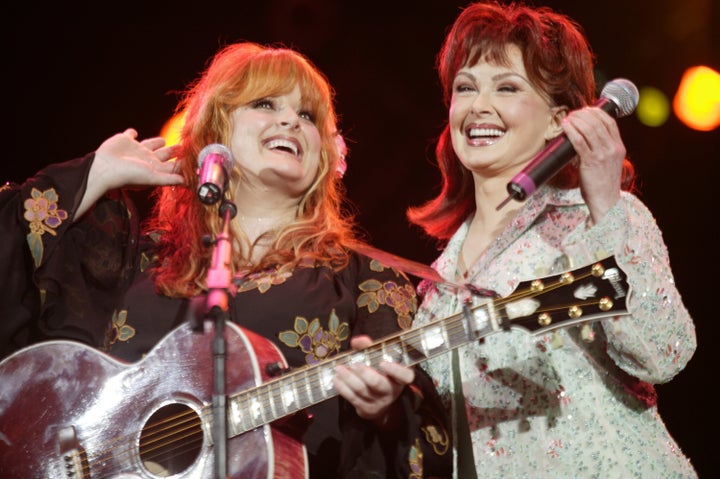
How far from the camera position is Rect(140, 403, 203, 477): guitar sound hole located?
90.1 inches

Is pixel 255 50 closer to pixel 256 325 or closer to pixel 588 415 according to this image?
pixel 256 325

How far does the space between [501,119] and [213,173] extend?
1.19 m

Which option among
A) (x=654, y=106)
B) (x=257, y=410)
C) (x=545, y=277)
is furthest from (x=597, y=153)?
(x=654, y=106)

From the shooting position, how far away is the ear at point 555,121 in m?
2.93

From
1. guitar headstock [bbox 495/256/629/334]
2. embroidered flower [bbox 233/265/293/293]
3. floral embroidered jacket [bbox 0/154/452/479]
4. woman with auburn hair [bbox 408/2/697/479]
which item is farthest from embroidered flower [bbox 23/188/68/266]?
guitar headstock [bbox 495/256/629/334]

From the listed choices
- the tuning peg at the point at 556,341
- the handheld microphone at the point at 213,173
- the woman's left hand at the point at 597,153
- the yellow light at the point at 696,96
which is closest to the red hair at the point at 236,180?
the handheld microphone at the point at 213,173

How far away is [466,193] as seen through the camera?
3277mm

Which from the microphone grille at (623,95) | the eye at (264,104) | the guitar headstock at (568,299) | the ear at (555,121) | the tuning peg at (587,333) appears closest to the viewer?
the guitar headstock at (568,299)

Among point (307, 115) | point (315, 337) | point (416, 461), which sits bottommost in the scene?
point (416, 461)

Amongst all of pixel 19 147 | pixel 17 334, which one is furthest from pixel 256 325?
pixel 19 147

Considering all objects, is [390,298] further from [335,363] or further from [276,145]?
[276,145]

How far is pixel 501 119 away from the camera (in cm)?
286

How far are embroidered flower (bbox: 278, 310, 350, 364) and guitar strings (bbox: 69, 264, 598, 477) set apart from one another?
0.88 feet

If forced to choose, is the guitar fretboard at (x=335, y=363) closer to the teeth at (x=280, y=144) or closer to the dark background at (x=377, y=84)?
the teeth at (x=280, y=144)
